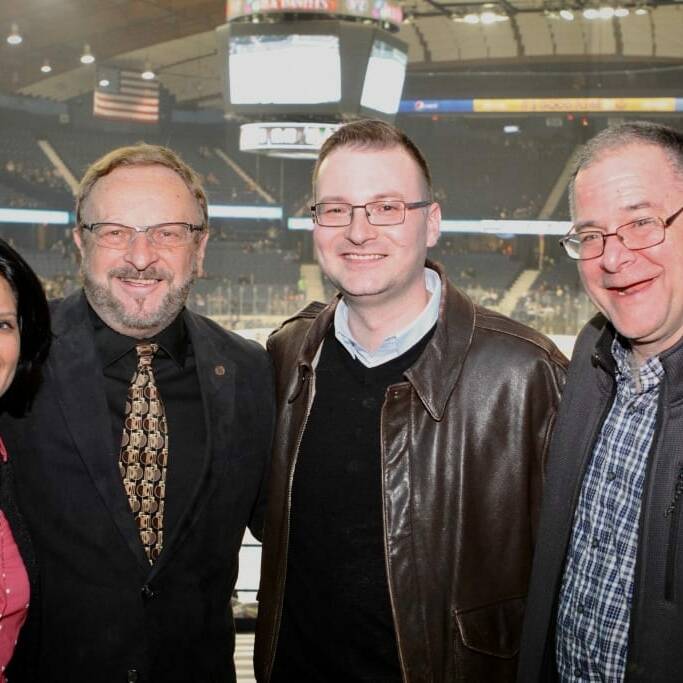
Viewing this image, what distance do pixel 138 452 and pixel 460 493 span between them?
74 cm

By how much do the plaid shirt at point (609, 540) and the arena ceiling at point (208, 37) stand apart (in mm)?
4484

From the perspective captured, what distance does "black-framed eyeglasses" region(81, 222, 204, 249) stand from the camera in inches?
87.3

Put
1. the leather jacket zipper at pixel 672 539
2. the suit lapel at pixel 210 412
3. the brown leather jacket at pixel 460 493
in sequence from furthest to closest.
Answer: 1. the suit lapel at pixel 210 412
2. the brown leather jacket at pixel 460 493
3. the leather jacket zipper at pixel 672 539

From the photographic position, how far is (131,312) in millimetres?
2168

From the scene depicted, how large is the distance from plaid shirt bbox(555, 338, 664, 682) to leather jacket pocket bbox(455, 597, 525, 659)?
7.9 inches

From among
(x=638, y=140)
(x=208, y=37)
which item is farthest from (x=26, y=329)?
(x=208, y=37)

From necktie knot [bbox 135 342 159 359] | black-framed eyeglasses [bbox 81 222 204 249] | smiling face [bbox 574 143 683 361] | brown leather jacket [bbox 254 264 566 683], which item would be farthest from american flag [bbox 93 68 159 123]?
smiling face [bbox 574 143 683 361]

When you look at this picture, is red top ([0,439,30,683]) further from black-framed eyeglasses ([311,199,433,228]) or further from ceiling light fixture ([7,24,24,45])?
ceiling light fixture ([7,24,24,45])

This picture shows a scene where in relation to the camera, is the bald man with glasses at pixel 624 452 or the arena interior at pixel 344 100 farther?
the arena interior at pixel 344 100

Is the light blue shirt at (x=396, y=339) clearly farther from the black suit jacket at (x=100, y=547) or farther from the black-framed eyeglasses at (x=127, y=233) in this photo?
the black-framed eyeglasses at (x=127, y=233)

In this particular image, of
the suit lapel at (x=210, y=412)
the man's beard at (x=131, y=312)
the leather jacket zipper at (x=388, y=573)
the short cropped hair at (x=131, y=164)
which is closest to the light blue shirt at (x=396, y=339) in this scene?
the leather jacket zipper at (x=388, y=573)

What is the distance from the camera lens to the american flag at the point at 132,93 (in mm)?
5719

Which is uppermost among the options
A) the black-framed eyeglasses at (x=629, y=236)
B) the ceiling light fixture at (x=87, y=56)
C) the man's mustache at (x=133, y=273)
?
the ceiling light fixture at (x=87, y=56)

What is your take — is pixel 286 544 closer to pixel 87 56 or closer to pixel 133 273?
pixel 133 273
